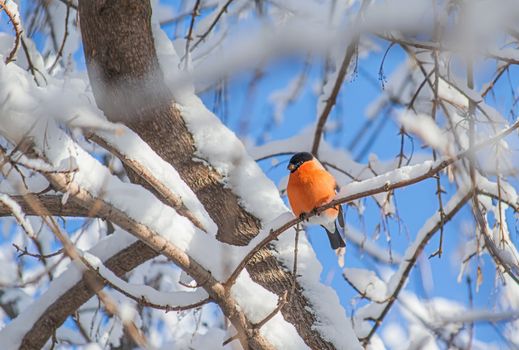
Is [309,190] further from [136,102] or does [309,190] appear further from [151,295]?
[151,295]

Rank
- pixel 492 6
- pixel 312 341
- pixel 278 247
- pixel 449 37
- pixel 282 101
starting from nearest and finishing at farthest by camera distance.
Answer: pixel 492 6
pixel 449 37
pixel 312 341
pixel 278 247
pixel 282 101

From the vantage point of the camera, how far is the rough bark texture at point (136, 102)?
293 cm

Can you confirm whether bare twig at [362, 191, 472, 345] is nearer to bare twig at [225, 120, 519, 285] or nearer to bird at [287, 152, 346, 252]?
bird at [287, 152, 346, 252]

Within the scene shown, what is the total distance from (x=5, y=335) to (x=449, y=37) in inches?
79.9

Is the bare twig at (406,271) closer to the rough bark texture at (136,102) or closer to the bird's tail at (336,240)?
the bird's tail at (336,240)

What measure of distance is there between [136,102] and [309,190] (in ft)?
2.69

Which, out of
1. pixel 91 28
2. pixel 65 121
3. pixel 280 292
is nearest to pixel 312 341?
pixel 280 292

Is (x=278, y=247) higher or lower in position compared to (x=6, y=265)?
lower

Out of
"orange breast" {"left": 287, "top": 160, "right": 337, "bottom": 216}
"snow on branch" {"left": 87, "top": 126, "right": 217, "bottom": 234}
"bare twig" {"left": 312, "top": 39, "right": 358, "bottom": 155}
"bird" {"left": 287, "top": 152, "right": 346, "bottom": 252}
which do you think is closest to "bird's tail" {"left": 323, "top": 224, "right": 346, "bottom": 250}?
"bird" {"left": 287, "top": 152, "right": 346, "bottom": 252}

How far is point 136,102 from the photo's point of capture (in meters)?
2.96

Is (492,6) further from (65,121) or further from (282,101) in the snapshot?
(282,101)

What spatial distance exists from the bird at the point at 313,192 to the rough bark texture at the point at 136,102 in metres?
0.28

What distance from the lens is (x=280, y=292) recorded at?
2.76 m

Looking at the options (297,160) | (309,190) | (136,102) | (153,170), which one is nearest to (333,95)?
(297,160)
